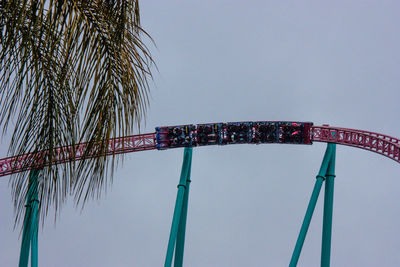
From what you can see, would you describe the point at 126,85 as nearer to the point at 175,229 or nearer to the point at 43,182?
the point at 43,182

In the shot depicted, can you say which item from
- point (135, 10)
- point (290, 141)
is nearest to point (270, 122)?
point (290, 141)

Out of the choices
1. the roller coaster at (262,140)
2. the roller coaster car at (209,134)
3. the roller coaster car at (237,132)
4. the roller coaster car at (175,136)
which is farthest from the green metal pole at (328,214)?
the roller coaster car at (175,136)

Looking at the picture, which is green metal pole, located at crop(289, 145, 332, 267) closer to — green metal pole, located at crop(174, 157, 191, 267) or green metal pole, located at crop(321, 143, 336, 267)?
green metal pole, located at crop(321, 143, 336, 267)

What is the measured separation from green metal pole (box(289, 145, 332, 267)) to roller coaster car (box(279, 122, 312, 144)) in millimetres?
750

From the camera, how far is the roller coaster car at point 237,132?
69.3 ft

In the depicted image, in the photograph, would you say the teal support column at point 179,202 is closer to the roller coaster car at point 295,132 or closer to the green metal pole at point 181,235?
the green metal pole at point 181,235

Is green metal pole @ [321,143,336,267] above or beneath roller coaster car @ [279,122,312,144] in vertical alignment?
beneath

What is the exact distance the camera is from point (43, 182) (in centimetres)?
349

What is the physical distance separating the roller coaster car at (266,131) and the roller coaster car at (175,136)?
1807 millimetres

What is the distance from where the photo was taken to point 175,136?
21.5 meters

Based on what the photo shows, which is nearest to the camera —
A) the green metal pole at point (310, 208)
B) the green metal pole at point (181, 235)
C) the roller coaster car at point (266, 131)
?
the green metal pole at point (310, 208)

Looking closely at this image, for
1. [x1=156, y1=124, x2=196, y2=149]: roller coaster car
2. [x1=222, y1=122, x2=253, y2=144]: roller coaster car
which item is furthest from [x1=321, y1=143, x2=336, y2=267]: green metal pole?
[x1=156, y1=124, x2=196, y2=149]: roller coaster car

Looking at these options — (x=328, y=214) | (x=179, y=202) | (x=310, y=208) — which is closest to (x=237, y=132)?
(x=179, y=202)

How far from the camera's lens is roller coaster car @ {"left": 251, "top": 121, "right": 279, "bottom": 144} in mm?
21092
